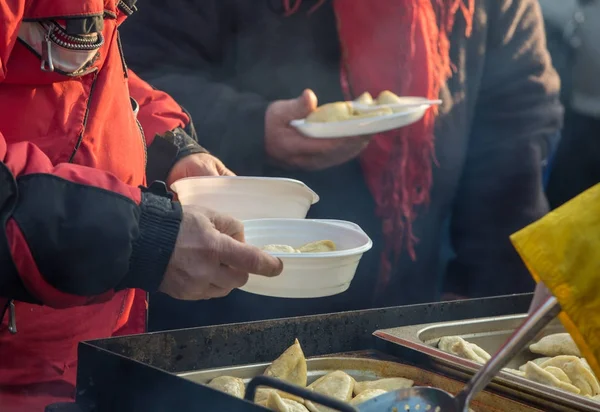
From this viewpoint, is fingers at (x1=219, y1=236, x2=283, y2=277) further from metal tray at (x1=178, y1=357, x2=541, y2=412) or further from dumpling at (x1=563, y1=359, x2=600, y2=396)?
dumpling at (x1=563, y1=359, x2=600, y2=396)

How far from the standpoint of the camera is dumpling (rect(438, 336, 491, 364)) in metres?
1.61

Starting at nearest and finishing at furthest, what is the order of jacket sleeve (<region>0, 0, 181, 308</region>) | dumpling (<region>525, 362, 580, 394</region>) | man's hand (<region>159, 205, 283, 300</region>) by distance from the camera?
jacket sleeve (<region>0, 0, 181, 308</region>) < man's hand (<region>159, 205, 283, 300</region>) < dumpling (<region>525, 362, 580, 394</region>)

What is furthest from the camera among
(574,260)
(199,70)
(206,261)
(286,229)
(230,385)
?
(199,70)

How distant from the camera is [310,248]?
4.90ft

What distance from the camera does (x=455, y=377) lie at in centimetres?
152

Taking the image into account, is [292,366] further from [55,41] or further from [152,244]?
[55,41]

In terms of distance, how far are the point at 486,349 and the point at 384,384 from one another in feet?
1.27

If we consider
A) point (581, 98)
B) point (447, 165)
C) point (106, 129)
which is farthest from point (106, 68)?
point (581, 98)

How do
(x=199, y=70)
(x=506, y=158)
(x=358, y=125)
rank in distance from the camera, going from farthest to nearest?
(x=506, y=158) < (x=199, y=70) < (x=358, y=125)

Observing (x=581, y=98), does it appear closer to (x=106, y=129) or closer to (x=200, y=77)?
(x=200, y=77)

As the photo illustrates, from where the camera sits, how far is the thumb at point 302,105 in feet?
7.38

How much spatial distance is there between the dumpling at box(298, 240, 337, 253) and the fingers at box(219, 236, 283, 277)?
16 centimetres

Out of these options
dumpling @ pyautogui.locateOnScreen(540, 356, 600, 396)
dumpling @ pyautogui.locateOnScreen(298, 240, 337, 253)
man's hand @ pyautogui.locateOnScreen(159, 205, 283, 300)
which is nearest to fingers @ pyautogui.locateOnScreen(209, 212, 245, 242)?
man's hand @ pyautogui.locateOnScreen(159, 205, 283, 300)

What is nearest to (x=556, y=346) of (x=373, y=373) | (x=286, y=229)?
(x=373, y=373)
